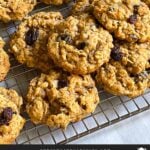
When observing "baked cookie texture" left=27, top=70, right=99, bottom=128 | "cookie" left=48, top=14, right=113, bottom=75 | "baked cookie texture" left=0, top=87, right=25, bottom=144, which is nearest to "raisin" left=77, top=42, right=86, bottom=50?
"cookie" left=48, top=14, right=113, bottom=75

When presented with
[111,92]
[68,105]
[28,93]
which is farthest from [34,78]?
[111,92]

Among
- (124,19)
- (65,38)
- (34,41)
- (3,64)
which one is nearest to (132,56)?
(124,19)

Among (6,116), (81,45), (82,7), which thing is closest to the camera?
(6,116)

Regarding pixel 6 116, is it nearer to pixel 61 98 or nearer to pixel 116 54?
pixel 61 98

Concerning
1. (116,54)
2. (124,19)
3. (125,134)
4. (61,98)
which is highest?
(124,19)

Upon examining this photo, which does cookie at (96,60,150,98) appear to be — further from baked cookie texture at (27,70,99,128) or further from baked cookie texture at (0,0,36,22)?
baked cookie texture at (0,0,36,22)

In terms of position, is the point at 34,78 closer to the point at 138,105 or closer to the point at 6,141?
the point at 6,141
